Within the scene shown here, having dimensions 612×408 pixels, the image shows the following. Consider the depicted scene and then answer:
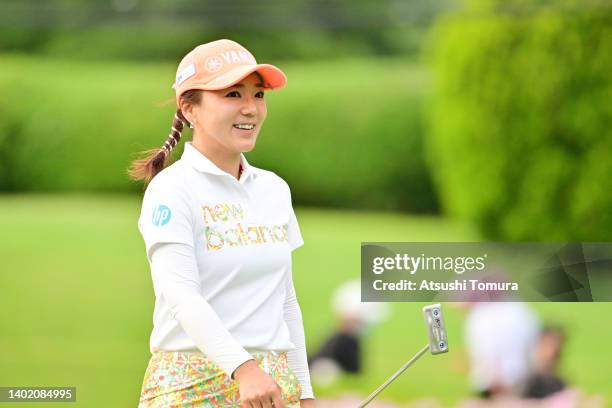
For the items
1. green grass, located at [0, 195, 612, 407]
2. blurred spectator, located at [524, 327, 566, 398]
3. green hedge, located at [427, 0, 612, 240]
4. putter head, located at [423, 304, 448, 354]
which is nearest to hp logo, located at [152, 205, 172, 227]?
putter head, located at [423, 304, 448, 354]

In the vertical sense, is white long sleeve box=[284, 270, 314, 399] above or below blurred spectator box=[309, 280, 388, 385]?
below

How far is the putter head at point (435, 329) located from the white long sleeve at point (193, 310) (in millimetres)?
472

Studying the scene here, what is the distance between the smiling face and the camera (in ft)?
5.64

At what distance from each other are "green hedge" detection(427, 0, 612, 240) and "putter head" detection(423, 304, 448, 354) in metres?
1.89

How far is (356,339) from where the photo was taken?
12.2ft

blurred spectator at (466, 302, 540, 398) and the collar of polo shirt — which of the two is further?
blurred spectator at (466, 302, 540, 398)

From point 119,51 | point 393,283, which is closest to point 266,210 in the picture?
point 393,283

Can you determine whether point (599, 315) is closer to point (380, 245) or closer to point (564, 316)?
point (564, 316)

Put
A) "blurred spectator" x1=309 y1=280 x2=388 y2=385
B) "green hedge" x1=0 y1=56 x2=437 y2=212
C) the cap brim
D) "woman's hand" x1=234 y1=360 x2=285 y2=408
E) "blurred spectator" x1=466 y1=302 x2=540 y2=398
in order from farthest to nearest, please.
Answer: "green hedge" x1=0 y1=56 x2=437 y2=212 → "blurred spectator" x1=309 y1=280 x2=388 y2=385 → "blurred spectator" x1=466 y1=302 x2=540 y2=398 → the cap brim → "woman's hand" x1=234 y1=360 x2=285 y2=408

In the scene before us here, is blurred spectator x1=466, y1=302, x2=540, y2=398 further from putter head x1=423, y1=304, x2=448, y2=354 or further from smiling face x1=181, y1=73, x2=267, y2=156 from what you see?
smiling face x1=181, y1=73, x2=267, y2=156

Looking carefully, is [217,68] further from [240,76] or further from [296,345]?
[296,345]

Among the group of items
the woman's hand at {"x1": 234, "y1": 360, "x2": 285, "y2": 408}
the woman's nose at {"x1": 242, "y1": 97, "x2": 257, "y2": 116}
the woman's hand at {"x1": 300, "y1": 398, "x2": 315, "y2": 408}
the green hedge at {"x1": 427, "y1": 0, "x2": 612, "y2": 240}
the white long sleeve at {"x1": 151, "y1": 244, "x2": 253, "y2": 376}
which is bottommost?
the woman's hand at {"x1": 234, "y1": 360, "x2": 285, "y2": 408}

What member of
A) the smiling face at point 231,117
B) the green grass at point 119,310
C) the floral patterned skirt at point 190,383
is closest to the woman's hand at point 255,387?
the floral patterned skirt at point 190,383

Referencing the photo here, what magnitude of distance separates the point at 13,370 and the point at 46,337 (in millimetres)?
161
